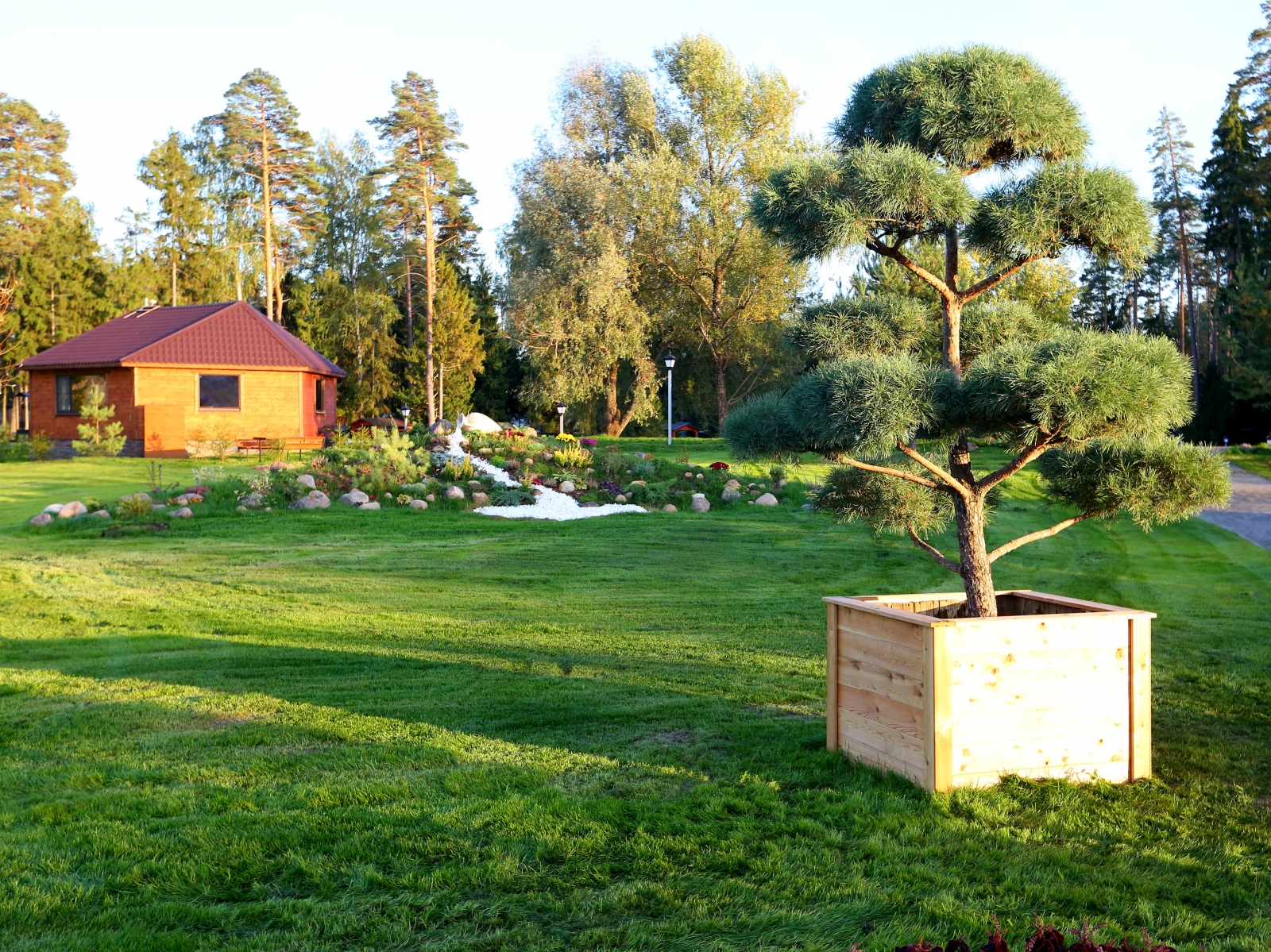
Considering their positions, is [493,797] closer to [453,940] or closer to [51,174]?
[453,940]

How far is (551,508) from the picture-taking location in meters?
14.3

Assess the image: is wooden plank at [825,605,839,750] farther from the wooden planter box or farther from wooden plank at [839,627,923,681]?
the wooden planter box

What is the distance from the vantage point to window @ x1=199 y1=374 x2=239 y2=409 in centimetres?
2438

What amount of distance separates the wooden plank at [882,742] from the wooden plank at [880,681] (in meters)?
0.14

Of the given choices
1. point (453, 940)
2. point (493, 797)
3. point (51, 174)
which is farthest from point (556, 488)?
point (51, 174)

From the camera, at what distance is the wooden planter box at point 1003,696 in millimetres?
3920

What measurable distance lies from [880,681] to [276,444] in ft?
69.1

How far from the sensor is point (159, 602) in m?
8.11

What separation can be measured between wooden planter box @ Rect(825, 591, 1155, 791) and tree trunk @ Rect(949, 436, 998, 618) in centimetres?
47

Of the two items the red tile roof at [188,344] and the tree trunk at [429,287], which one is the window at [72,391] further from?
the tree trunk at [429,287]

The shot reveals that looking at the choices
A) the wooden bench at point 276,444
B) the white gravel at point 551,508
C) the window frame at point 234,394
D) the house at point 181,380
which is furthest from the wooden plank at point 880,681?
the window frame at point 234,394

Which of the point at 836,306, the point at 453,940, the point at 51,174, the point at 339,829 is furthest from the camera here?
the point at 51,174

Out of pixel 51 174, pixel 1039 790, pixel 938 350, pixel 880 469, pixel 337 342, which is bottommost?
pixel 1039 790

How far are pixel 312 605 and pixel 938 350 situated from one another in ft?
18.1
